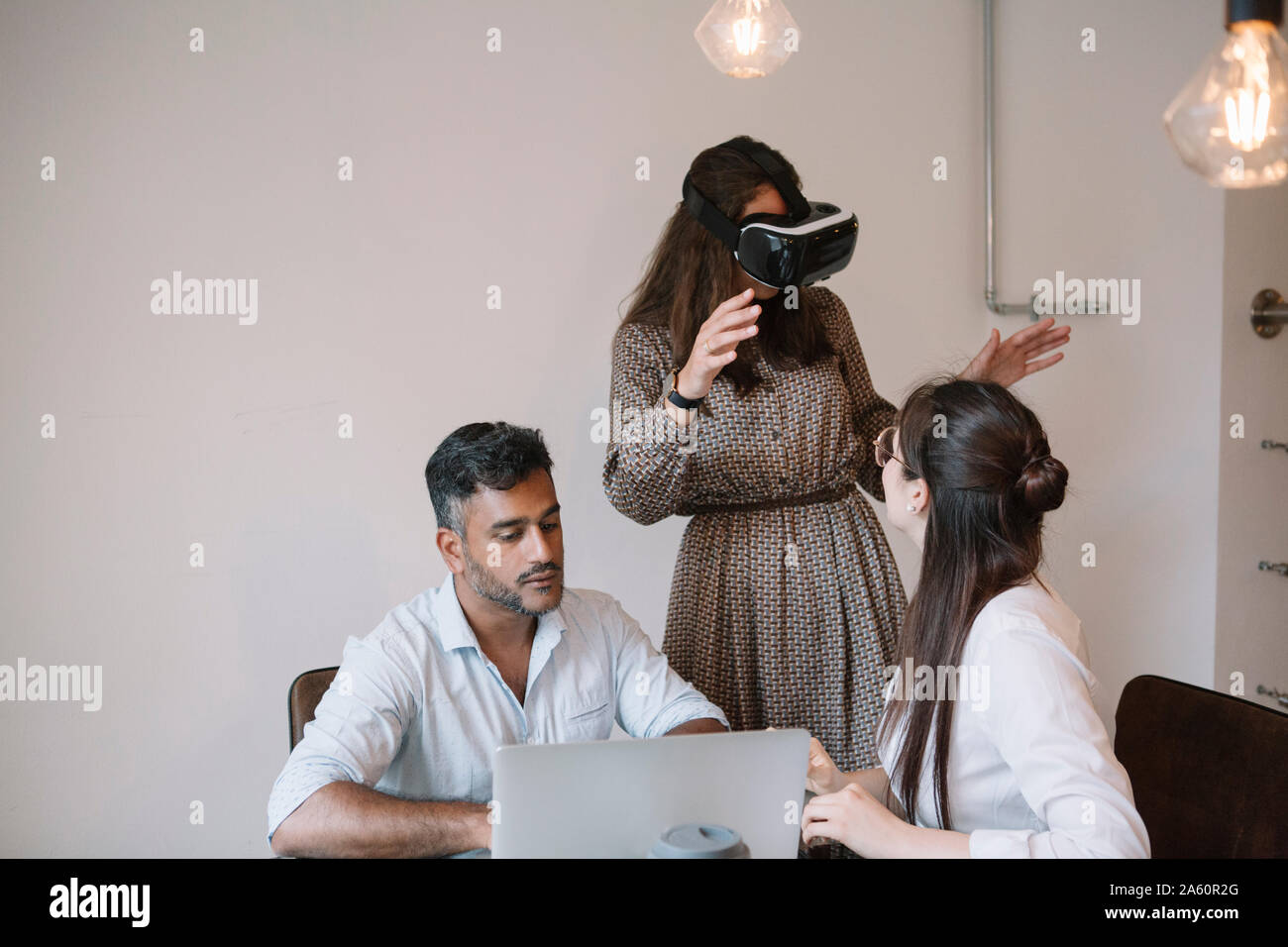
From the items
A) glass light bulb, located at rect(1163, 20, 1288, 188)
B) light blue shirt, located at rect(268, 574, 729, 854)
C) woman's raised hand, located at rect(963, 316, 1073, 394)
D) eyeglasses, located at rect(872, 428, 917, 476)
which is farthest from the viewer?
woman's raised hand, located at rect(963, 316, 1073, 394)

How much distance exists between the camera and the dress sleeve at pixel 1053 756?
1121mm

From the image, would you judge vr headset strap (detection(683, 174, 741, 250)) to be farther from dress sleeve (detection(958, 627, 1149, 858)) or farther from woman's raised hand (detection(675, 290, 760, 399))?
dress sleeve (detection(958, 627, 1149, 858))

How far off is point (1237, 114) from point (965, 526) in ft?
2.25

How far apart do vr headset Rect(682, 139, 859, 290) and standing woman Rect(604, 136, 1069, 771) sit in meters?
0.02

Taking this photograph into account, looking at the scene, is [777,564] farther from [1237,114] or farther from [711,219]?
[1237,114]

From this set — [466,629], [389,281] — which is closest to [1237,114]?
[466,629]

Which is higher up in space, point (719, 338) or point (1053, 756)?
point (719, 338)

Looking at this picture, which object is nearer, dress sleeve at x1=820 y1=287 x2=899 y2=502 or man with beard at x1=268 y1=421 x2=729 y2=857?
man with beard at x1=268 y1=421 x2=729 y2=857

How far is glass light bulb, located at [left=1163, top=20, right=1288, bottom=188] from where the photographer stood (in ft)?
2.66

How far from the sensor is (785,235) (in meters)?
1.78

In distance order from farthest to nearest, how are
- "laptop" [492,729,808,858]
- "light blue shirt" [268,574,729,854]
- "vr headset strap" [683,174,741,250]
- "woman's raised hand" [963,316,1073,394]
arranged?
"woman's raised hand" [963,316,1073,394] < "vr headset strap" [683,174,741,250] < "light blue shirt" [268,574,729,854] < "laptop" [492,729,808,858]

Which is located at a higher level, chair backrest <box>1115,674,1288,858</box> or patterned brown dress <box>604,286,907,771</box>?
patterned brown dress <box>604,286,907,771</box>

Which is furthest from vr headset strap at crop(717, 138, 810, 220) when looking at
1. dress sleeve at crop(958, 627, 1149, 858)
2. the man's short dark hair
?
dress sleeve at crop(958, 627, 1149, 858)

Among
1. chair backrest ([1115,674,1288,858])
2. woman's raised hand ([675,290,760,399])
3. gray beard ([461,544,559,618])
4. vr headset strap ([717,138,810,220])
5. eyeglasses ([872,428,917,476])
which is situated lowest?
chair backrest ([1115,674,1288,858])
